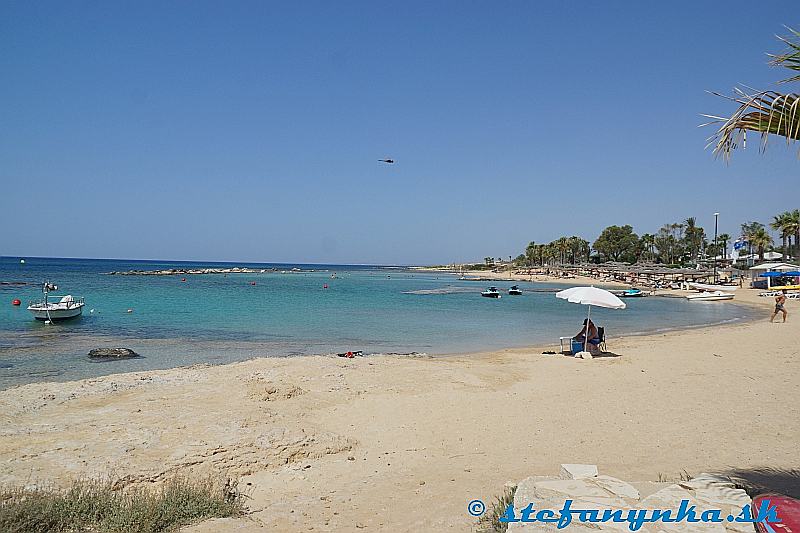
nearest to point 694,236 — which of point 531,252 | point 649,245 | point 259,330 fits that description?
point 649,245

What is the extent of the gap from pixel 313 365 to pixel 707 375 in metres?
8.62

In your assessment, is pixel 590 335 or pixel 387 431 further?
pixel 590 335

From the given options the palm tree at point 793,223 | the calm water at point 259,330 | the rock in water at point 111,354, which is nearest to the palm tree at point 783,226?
the palm tree at point 793,223

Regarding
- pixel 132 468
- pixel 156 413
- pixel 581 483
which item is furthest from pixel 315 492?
pixel 156 413

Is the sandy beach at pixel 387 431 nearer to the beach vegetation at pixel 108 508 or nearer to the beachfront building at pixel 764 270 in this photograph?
the beach vegetation at pixel 108 508

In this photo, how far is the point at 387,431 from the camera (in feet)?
24.5

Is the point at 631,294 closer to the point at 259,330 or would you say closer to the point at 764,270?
the point at 764,270

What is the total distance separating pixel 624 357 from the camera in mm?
14211

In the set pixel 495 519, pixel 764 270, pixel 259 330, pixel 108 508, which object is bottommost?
pixel 259 330

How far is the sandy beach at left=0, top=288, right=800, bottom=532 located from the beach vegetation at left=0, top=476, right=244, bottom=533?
0.26 meters

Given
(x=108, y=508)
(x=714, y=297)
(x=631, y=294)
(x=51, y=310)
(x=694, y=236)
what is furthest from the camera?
(x=694, y=236)

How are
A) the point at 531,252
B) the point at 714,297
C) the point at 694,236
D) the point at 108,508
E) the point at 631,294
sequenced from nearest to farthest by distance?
the point at 108,508
the point at 714,297
the point at 631,294
the point at 694,236
the point at 531,252

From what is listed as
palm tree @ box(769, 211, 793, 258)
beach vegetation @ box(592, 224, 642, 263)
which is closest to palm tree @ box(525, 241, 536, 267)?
beach vegetation @ box(592, 224, 642, 263)

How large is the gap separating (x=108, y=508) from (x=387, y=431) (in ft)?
12.7
